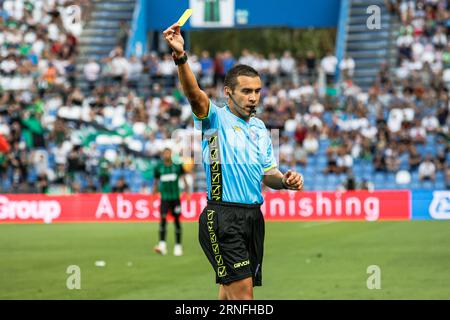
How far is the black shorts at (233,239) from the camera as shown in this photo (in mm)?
8320

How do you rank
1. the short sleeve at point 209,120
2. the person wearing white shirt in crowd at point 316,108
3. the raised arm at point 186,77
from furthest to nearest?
the person wearing white shirt in crowd at point 316,108, the short sleeve at point 209,120, the raised arm at point 186,77

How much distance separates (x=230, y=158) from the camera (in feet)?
27.6

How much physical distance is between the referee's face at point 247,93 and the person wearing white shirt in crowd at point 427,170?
76.8 ft

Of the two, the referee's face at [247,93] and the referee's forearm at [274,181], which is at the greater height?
the referee's face at [247,93]

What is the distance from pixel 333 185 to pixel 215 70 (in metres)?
7.01

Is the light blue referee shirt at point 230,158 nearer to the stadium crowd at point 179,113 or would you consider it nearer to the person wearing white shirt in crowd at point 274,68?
the stadium crowd at point 179,113

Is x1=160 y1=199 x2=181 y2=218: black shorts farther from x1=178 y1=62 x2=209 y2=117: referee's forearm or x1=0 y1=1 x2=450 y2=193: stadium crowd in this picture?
x1=178 y1=62 x2=209 y2=117: referee's forearm

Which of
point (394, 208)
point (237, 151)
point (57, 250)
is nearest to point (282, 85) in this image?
point (394, 208)

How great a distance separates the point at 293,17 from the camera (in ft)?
127

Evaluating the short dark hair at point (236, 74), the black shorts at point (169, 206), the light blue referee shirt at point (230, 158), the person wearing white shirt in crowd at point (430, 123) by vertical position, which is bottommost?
the black shorts at point (169, 206)

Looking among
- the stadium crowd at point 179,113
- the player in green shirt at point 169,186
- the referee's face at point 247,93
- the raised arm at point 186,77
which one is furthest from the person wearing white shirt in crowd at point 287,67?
the raised arm at point 186,77

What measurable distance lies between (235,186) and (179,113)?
25602 mm

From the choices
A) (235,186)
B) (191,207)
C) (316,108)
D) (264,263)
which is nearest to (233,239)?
(235,186)
